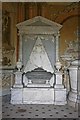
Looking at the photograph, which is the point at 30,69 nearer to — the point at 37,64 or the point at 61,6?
the point at 37,64

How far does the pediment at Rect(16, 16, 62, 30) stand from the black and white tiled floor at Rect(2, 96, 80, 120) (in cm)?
174

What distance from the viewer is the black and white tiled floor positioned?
12.3ft

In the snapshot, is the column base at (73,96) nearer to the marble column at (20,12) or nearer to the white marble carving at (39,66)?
the white marble carving at (39,66)

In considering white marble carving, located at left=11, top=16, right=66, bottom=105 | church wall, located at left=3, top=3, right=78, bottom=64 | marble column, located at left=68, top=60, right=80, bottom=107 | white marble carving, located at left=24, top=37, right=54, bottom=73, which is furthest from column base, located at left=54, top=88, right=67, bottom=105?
church wall, located at left=3, top=3, right=78, bottom=64

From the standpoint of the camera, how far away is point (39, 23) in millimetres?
4848

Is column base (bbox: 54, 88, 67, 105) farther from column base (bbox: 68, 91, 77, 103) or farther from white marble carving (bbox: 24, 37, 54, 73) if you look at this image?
white marble carving (bbox: 24, 37, 54, 73)

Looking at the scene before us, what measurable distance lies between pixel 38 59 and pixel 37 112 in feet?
4.21

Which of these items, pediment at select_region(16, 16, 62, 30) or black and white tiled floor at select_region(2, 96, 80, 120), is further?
pediment at select_region(16, 16, 62, 30)

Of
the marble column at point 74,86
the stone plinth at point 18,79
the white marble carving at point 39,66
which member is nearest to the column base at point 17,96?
the white marble carving at point 39,66

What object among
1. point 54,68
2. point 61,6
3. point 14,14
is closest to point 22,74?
point 54,68

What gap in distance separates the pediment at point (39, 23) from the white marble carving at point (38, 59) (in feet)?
1.14

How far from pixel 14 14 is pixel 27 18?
0.32 metres

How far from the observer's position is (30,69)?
4.84 m

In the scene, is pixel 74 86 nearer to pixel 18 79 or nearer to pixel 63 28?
pixel 18 79
